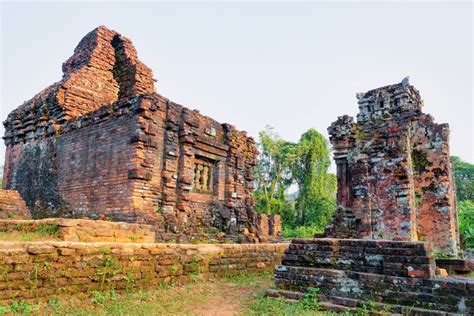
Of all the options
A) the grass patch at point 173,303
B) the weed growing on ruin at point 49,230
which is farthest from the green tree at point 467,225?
the weed growing on ruin at point 49,230

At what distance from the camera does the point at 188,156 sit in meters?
11.0

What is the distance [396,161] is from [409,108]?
1440 mm

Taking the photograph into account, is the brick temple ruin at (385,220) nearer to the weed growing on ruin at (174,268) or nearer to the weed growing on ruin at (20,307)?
the weed growing on ruin at (174,268)

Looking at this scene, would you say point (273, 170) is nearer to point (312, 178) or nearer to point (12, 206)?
point (312, 178)

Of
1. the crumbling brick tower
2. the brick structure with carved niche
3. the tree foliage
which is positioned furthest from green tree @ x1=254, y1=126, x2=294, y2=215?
the crumbling brick tower

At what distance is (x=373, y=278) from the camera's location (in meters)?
4.83

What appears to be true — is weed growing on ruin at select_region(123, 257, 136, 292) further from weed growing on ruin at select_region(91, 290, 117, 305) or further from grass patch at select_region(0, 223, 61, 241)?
grass patch at select_region(0, 223, 61, 241)

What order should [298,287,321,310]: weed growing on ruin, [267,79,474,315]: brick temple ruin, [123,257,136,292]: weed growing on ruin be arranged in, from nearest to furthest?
[267,79,474,315]: brick temple ruin, [298,287,321,310]: weed growing on ruin, [123,257,136,292]: weed growing on ruin

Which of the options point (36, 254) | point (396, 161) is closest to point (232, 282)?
point (36, 254)

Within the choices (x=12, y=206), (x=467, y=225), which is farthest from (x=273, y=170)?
(x=12, y=206)

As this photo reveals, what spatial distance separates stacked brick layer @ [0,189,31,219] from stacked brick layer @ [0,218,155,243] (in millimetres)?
4616

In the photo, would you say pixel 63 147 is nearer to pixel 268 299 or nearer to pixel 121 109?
pixel 121 109

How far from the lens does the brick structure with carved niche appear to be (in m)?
9.61

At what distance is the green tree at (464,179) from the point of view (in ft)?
120
